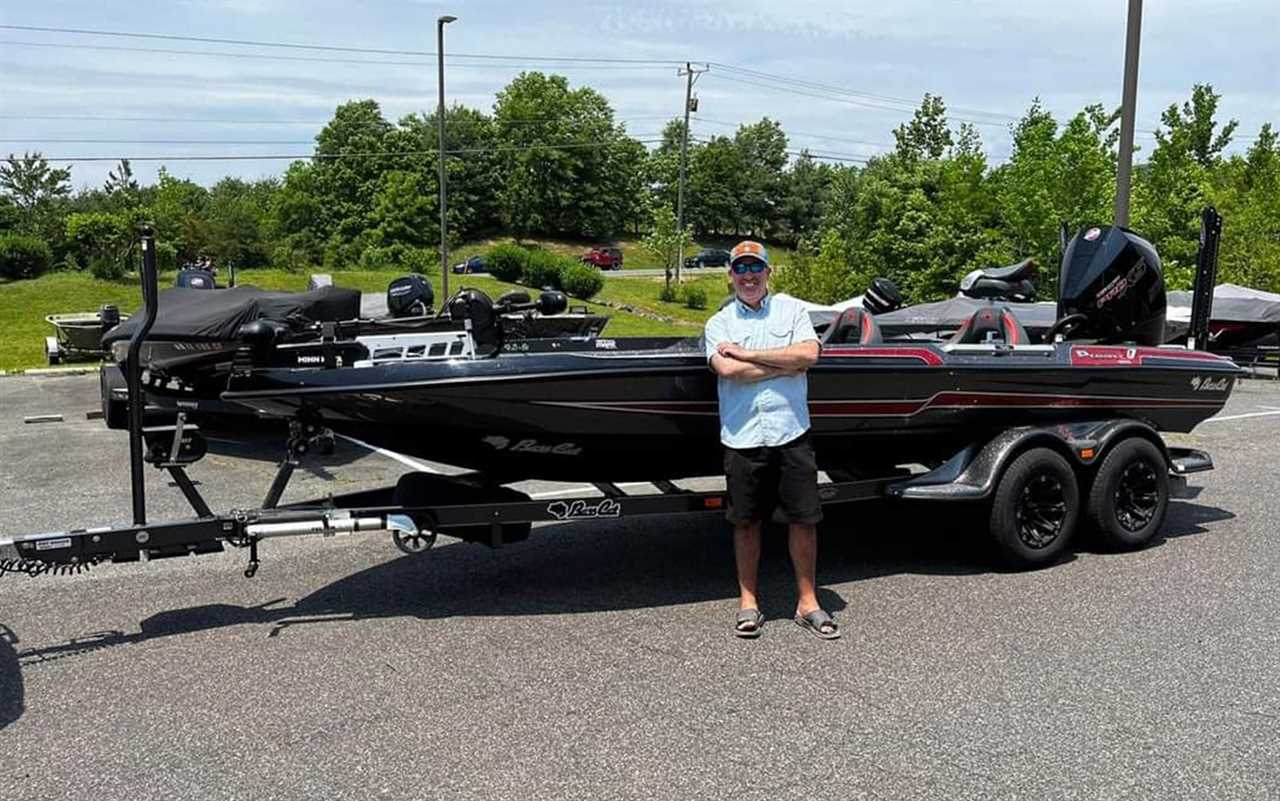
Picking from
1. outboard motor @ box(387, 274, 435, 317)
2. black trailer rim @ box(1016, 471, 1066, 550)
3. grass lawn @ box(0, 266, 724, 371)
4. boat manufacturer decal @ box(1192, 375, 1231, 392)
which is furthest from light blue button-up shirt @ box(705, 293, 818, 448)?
grass lawn @ box(0, 266, 724, 371)

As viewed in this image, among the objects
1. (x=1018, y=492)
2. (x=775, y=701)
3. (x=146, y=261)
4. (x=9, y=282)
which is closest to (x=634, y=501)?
(x=775, y=701)

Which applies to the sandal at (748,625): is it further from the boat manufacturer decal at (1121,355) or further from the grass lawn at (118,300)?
the grass lawn at (118,300)

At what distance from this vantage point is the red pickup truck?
6408 centimetres

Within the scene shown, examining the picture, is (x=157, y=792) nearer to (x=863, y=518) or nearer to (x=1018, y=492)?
(x=1018, y=492)

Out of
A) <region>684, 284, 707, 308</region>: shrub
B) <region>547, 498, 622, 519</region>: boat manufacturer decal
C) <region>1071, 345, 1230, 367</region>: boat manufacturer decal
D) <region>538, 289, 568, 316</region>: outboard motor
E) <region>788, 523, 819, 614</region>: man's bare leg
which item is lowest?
<region>684, 284, 707, 308</region>: shrub

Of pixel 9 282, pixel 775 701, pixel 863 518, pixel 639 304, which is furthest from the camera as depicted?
pixel 639 304

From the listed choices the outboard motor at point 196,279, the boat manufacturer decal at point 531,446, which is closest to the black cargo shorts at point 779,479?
the boat manufacturer decal at point 531,446

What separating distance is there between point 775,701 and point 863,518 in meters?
3.21

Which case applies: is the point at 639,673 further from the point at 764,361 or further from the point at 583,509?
the point at 764,361

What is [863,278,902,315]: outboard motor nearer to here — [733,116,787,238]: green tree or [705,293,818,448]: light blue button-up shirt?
[705,293,818,448]: light blue button-up shirt

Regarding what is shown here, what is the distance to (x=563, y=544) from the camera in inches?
251

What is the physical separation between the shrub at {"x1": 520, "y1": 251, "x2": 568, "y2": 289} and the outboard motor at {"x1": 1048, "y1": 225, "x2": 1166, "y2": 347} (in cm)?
3078

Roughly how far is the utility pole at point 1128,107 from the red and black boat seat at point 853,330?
298 inches

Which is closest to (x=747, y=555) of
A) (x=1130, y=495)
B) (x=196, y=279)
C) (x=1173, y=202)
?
(x=1130, y=495)
